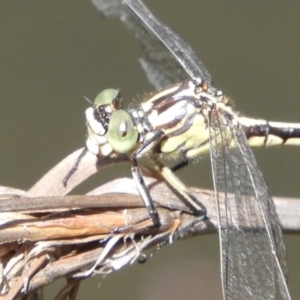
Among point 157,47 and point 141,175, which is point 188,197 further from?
point 157,47

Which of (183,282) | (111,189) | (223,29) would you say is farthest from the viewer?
(223,29)

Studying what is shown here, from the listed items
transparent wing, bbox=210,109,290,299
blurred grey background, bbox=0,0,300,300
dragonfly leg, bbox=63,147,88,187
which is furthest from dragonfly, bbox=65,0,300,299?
blurred grey background, bbox=0,0,300,300

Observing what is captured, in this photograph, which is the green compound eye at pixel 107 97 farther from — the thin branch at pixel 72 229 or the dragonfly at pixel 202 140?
the thin branch at pixel 72 229

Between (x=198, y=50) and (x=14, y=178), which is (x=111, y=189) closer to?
(x=14, y=178)

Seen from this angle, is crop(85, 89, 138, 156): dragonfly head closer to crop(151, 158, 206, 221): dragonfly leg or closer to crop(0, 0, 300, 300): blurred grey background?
crop(151, 158, 206, 221): dragonfly leg

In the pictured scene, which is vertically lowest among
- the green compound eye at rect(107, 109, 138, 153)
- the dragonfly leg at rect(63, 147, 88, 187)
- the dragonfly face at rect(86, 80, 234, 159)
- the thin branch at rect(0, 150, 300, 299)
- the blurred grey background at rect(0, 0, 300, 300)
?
the thin branch at rect(0, 150, 300, 299)

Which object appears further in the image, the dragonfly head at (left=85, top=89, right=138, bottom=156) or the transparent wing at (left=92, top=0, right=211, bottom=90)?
the transparent wing at (left=92, top=0, right=211, bottom=90)

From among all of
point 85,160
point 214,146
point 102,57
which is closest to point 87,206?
point 85,160
